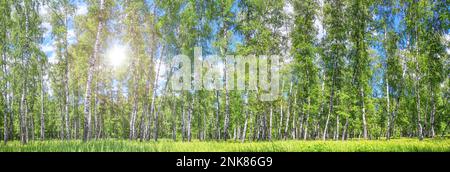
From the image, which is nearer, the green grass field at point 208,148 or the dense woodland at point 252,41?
the green grass field at point 208,148

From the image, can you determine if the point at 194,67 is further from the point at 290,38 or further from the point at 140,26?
the point at 290,38

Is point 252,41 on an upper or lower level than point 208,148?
upper

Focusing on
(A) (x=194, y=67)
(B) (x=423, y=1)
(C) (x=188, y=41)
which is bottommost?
(A) (x=194, y=67)

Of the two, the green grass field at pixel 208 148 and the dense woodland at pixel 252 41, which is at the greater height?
the dense woodland at pixel 252 41

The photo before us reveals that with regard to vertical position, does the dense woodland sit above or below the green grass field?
above

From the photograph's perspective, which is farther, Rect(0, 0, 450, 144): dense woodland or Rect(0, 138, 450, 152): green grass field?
Rect(0, 0, 450, 144): dense woodland

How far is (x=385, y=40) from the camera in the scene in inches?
Answer: 1128

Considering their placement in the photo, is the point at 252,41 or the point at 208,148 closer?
the point at 208,148

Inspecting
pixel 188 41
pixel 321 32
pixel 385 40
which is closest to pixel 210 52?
pixel 188 41
